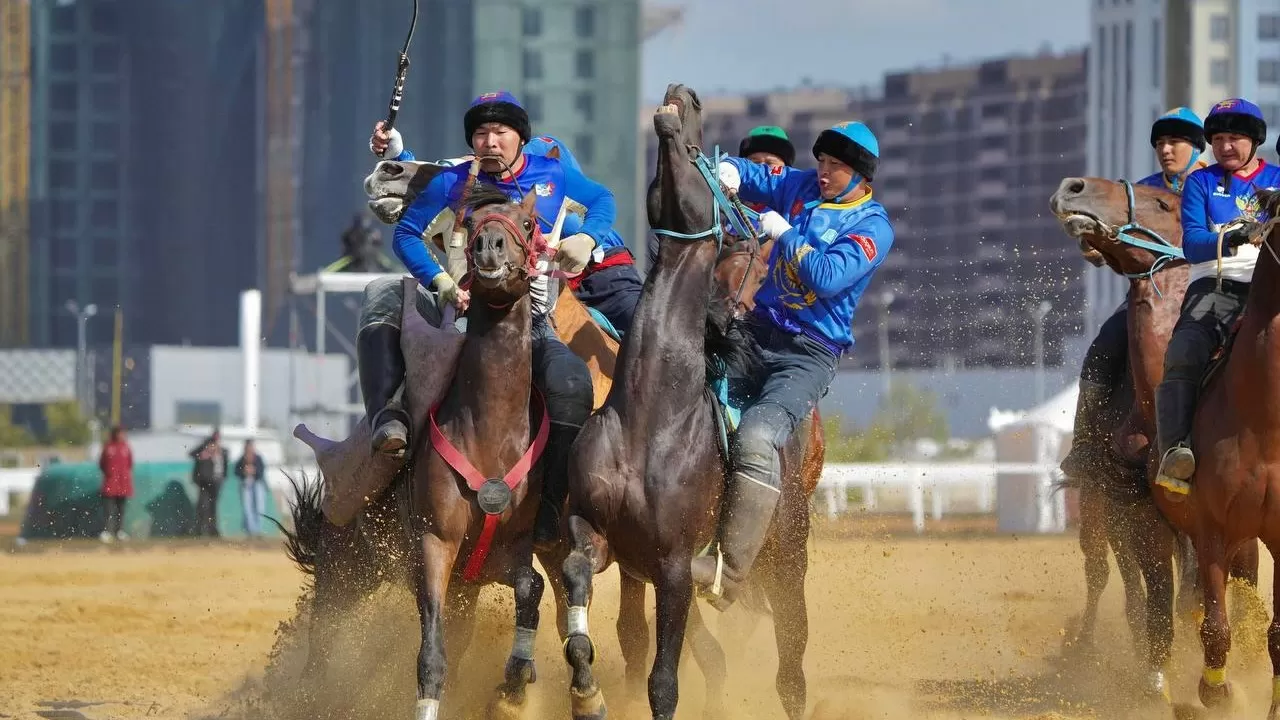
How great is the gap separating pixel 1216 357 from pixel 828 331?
5.67ft

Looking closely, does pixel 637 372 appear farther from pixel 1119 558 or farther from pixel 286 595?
pixel 286 595

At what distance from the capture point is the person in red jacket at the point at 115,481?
22203mm

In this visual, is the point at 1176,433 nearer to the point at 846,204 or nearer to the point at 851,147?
the point at 846,204

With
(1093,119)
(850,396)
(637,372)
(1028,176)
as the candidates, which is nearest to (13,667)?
(637,372)

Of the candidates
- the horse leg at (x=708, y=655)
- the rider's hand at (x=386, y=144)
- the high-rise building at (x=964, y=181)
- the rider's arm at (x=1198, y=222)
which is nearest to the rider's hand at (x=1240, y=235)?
the rider's arm at (x=1198, y=222)

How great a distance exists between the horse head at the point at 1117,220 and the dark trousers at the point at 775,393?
137 centimetres

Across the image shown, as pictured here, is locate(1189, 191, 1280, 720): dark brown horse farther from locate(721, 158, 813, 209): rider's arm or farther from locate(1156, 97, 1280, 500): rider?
locate(721, 158, 813, 209): rider's arm

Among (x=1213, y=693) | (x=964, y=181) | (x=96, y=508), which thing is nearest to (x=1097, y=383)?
(x=1213, y=693)

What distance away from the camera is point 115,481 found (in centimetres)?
2225

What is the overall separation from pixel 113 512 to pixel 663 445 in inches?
657

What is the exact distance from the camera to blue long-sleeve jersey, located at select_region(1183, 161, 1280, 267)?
8.48m

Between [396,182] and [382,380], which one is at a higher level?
[396,182]

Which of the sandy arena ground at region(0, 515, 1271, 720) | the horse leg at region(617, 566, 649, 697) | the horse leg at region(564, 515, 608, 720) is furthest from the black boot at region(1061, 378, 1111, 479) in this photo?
the horse leg at region(564, 515, 608, 720)

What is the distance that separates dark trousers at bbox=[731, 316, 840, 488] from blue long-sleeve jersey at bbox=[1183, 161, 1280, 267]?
1.76 meters
